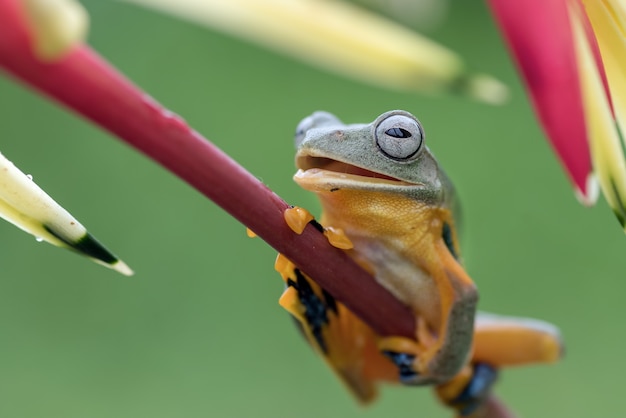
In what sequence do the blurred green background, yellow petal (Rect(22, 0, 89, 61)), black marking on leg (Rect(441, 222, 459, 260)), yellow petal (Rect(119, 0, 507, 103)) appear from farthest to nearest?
the blurred green background → black marking on leg (Rect(441, 222, 459, 260)) → yellow petal (Rect(119, 0, 507, 103)) → yellow petal (Rect(22, 0, 89, 61))

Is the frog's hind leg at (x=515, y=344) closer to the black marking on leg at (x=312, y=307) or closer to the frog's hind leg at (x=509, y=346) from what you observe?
the frog's hind leg at (x=509, y=346)

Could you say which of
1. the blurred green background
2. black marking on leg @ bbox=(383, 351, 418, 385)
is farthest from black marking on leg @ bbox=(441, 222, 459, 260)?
the blurred green background

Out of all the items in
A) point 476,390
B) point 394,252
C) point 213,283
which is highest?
point 213,283

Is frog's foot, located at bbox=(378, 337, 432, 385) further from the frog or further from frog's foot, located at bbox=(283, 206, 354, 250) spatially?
frog's foot, located at bbox=(283, 206, 354, 250)

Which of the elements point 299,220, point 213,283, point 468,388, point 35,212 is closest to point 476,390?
point 468,388

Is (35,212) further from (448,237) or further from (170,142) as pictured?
(448,237)

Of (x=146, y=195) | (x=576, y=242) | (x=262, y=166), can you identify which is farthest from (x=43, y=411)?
(x=576, y=242)

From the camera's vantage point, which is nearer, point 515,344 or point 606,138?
point 606,138

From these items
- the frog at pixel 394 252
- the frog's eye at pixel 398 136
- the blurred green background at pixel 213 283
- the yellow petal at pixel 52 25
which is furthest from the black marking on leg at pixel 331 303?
the blurred green background at pixel 213 283
